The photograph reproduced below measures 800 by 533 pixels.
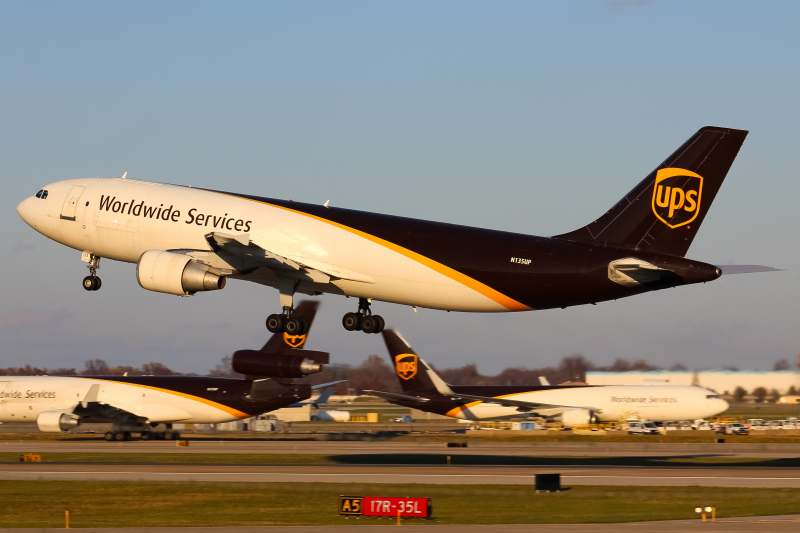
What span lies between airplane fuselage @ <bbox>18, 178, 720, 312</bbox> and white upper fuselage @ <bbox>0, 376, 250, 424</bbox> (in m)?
33.8

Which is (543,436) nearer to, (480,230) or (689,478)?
(689,478)

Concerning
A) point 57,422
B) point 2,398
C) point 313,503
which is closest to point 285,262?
point 313,503

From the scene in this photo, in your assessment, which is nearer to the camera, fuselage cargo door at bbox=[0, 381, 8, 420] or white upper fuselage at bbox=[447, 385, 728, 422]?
fuselage cargo door at bbox=[0, 381, 8, 420]

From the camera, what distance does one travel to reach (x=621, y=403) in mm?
89562

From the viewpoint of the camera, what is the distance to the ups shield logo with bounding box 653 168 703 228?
40969mm

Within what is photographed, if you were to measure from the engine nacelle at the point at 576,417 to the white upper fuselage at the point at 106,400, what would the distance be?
27.6 meters

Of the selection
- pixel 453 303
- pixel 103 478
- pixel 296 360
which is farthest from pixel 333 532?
pixel 296 360

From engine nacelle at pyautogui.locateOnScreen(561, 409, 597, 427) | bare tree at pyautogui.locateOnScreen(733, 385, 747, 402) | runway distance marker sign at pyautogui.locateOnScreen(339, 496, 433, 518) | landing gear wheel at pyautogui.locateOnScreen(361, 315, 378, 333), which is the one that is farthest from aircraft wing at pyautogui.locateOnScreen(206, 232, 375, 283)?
bare tree at pyautogui.locateOnScreen(733, 385, 747, 402)

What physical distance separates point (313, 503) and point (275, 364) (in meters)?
→ 37.2

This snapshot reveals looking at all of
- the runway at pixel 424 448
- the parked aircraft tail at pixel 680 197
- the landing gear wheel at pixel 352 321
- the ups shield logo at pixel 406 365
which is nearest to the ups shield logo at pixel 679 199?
the parked aircraft tail at pixel 680 197

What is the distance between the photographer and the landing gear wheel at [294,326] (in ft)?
155

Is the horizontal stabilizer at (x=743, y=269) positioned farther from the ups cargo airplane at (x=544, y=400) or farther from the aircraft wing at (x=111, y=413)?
the aircraft wing at (x=111, y=413)

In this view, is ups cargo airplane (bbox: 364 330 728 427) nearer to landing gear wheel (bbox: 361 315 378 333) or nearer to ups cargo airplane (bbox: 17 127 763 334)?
landing gear wheel (bbox: 361 315 378 333)

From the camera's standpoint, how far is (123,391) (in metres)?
84.9
